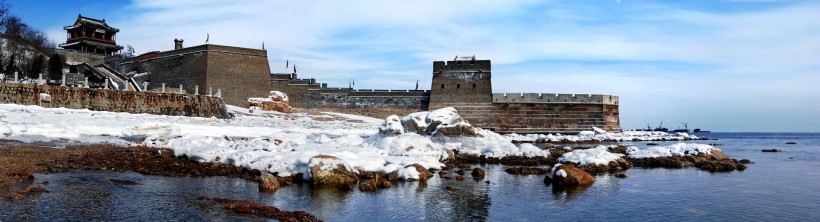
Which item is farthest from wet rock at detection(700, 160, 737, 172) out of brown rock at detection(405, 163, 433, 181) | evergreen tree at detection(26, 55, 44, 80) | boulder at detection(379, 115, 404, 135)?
evergreen tree at detection(26, 55, 44, 80)

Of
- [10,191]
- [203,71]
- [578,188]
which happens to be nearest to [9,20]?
[203,71]

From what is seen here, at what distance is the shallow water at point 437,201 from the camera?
900 centimetres

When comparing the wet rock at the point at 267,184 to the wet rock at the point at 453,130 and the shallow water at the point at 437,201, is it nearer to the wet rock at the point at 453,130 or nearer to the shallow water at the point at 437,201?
the shallow water at the point at 437,201

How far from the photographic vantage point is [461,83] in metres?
50.5

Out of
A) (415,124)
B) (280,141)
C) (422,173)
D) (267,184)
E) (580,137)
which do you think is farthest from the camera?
(580,137)

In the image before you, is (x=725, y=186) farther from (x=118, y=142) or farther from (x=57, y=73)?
(x=57, y=73)

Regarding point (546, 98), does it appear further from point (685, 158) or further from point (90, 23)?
point (90, 23)

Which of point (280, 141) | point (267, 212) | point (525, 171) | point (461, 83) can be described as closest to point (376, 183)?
point (267, 212)

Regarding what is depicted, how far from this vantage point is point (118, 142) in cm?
2044

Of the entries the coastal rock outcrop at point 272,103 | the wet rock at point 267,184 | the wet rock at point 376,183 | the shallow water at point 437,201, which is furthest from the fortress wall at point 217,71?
the wet rock at point 267,184

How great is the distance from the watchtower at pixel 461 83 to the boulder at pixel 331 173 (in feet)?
121

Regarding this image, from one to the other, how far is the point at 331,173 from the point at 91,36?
2469 inches

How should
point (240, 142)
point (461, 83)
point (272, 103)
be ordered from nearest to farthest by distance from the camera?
point (240, 142) → point (272, 103) → point (461, 83)

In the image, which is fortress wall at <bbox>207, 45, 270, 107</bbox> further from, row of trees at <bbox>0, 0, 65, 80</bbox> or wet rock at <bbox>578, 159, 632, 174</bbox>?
wet rock at <bbox>578, 159, 632, 174</bbox>
